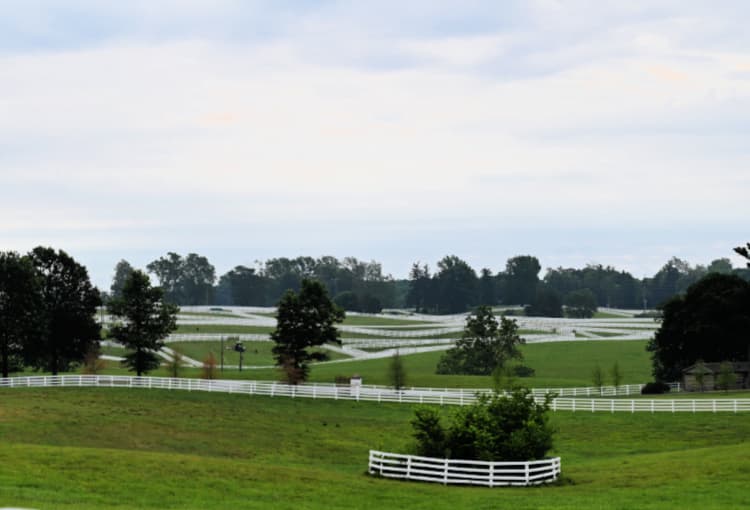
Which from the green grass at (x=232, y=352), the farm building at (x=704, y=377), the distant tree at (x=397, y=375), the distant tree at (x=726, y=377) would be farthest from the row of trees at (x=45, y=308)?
the distant tree at (x=726, y=377)

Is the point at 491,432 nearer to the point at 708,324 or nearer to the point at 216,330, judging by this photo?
the point at 708,324

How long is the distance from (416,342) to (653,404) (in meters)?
→ 116

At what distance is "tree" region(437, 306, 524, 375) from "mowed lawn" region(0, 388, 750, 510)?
54.8 m

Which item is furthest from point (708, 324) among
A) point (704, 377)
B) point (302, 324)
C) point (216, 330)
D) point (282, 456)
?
point (216, 330)

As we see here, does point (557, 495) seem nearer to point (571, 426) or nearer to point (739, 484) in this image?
point (739, 484)

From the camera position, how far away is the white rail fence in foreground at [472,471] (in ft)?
143

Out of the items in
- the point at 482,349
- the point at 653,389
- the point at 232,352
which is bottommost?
the point at 653,389

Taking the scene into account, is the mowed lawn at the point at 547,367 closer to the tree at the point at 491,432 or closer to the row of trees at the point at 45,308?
the row of trees at the point at 45,308

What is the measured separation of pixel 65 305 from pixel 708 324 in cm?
5754

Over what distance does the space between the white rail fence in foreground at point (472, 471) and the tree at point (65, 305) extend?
56.5 m

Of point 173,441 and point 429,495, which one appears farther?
point 173,441

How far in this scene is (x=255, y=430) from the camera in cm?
6375

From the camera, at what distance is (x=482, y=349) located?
5276 inches

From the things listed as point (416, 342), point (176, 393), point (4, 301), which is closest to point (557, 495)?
point (176, 393)
